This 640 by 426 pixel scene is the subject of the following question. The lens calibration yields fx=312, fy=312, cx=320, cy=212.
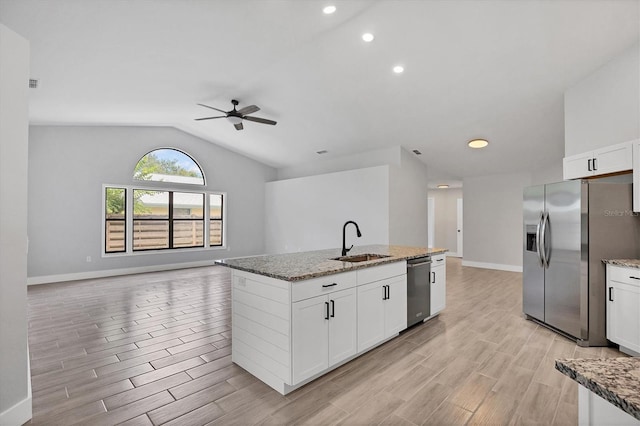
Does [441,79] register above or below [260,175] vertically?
above

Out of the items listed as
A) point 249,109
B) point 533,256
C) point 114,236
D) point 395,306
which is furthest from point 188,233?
point 533,256

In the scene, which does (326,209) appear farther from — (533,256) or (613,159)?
(613,159)

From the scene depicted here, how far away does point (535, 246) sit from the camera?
3.84m

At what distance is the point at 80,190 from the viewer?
671 centimetres

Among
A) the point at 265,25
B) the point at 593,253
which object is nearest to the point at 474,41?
the point at 265,25

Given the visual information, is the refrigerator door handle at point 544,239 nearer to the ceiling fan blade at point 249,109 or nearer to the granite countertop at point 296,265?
the granite countertop at point 296,265

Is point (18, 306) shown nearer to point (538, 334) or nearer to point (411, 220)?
point (538, 334)

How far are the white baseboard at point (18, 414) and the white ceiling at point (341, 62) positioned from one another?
3003 mm

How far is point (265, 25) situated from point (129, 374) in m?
3.68

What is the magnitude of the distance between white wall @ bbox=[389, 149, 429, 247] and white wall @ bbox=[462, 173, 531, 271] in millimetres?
1604

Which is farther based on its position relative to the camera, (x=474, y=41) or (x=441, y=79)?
(x=441, y=79)

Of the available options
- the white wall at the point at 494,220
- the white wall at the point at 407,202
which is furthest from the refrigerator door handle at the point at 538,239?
the white wall at the point at 494,220

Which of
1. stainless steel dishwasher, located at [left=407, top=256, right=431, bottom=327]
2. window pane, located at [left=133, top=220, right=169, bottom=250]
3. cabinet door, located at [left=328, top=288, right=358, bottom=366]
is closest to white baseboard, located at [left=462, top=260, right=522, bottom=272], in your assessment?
stainless steel dishwasher, located at [left=407, top=256, right=431, bottom=327]

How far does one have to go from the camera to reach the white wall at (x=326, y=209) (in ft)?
22.4
